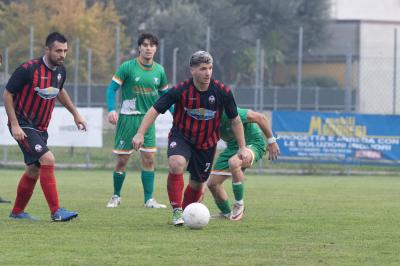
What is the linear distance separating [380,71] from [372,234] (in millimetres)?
18420

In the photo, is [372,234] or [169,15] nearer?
[372,234]

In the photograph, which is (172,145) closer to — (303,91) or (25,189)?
(25,189)

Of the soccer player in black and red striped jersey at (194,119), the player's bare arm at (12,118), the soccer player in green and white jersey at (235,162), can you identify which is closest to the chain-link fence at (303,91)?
the soccer player in green and white jersey at (235,162)

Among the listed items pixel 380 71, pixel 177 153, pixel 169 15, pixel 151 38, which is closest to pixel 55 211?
pixel 177 153

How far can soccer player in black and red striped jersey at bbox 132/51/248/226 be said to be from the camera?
31.8ft

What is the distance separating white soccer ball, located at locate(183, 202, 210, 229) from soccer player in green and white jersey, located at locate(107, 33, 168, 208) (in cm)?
304

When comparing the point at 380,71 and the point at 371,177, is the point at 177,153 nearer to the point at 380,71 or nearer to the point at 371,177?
the point at 371,177

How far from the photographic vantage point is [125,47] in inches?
1762

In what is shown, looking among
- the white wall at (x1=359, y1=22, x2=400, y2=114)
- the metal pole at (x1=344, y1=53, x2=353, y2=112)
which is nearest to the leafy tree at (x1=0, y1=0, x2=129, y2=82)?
the white wall at (x1=359, y1=22, x2=400, y2=114)

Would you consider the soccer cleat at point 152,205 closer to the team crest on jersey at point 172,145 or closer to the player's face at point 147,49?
the player's face at point 147,49

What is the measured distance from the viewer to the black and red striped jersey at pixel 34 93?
1023 centimetres

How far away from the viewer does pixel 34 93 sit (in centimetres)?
1032

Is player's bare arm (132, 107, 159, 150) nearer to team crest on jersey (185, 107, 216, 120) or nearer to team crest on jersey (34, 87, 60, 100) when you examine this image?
team crest on jersey (185, 107, 216, 120)

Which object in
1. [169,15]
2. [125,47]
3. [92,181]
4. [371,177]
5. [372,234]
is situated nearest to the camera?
[372,234]
